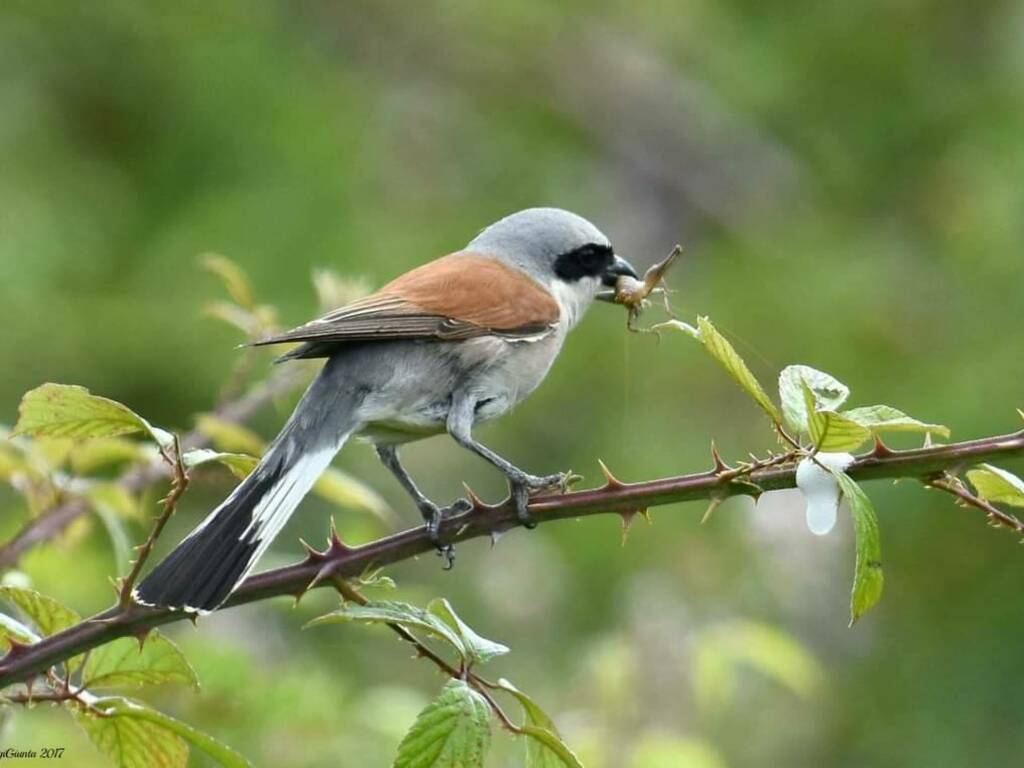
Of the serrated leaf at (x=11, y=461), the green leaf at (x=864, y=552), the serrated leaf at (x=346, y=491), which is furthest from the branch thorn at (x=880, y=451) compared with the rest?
the serrated leaf at (x=11, y=461)

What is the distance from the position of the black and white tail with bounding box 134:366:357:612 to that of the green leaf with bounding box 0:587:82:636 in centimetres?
14

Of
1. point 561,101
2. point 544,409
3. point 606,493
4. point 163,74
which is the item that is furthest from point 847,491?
point 561,101

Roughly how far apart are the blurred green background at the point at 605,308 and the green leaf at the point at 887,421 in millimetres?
1625

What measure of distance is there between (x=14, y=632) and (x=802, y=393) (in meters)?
1.14

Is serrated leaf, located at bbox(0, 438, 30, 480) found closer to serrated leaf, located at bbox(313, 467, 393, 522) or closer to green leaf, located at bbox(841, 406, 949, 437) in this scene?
serrated leaf, located at bbox(313, 467, 393, 522)

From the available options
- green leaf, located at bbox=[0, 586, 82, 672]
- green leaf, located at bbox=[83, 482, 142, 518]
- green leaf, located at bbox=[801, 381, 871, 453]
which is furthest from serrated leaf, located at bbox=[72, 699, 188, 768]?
green leaf, located at bbox=[801, 381, 871, 453]

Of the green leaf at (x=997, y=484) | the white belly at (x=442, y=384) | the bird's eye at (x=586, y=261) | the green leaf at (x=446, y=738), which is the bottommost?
the green leaf at (x=446, y=738)

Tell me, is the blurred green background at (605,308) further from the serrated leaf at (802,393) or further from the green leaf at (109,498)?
the serrated leaf at (802,393)

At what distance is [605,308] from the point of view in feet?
27.0

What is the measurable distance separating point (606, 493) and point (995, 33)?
844 centimetres

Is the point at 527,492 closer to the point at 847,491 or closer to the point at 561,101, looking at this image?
the point at 847,491

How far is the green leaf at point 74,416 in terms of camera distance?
6.50 ft

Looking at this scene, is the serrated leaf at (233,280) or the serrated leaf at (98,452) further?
the serrated leaf at (233,280)

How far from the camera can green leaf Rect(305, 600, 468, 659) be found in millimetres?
1896
